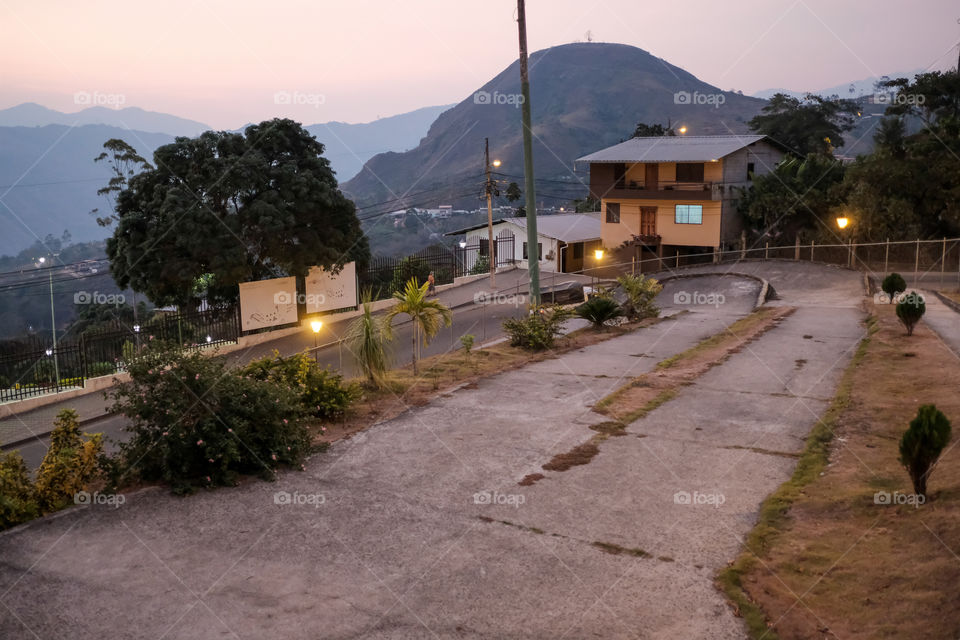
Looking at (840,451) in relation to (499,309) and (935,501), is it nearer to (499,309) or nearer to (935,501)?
(935,501)

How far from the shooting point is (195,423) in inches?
378

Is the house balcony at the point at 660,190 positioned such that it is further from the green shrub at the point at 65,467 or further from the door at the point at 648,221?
the green shrub at the point at 65,467

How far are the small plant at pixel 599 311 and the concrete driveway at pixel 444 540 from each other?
356 inches

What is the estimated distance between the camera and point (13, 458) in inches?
346

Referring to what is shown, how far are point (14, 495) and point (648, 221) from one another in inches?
1769

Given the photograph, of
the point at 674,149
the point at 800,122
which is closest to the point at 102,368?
the point at 674,149

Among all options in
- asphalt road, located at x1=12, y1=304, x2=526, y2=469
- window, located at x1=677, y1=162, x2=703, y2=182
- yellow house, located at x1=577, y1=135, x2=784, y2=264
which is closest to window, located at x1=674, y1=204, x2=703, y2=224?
yellow house, located at x1=577, y1=135, x2=784, y2=264

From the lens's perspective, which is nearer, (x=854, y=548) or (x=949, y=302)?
(x=854, y=548)

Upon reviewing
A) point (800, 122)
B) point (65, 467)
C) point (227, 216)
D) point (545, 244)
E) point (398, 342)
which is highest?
point (800, 122)

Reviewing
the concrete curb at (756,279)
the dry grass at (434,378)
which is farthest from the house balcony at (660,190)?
the dry grass at (434,378)

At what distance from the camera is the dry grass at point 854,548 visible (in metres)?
6.01

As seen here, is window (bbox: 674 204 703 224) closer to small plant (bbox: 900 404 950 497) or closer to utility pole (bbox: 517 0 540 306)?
utility pole (bbox: 517 0 540 306)

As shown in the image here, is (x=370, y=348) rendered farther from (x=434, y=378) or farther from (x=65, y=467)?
(x=65, y=467)

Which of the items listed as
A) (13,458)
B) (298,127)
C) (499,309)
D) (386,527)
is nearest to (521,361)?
(386,527)
